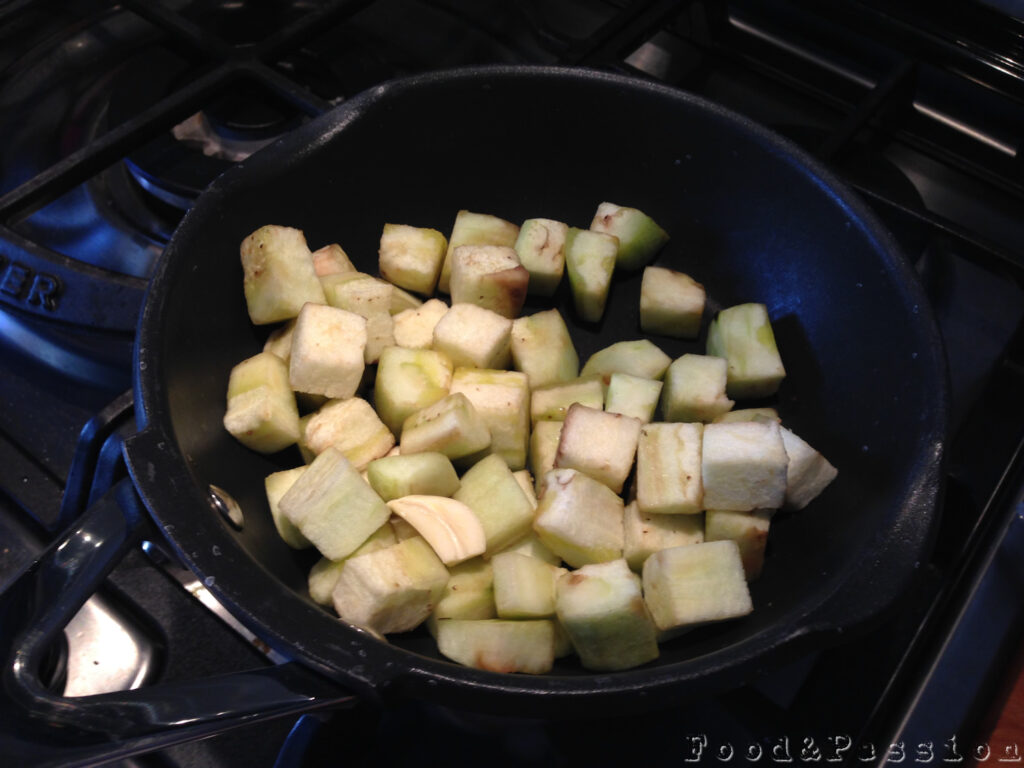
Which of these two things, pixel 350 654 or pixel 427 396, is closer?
pixel 350 654

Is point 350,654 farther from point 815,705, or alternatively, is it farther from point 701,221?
point 701,221

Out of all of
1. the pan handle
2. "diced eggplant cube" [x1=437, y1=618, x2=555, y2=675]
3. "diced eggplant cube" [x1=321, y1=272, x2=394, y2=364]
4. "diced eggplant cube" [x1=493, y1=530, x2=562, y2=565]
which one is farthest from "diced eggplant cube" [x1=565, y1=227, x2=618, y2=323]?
the pan handle

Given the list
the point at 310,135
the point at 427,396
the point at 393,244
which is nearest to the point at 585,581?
the point at 427,396

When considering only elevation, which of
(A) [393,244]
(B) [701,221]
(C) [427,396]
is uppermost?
(B) [701,221]

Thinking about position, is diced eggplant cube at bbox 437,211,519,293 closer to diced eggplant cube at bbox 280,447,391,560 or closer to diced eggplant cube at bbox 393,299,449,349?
diced eggplant cube at bbox 393,299,449,349

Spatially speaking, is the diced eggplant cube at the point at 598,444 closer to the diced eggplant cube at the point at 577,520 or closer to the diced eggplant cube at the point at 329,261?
the diced eggplant cube at the point at 577,520

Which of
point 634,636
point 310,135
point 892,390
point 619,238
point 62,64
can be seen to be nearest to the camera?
point 634,636

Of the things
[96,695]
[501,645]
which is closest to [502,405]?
[501,645]
